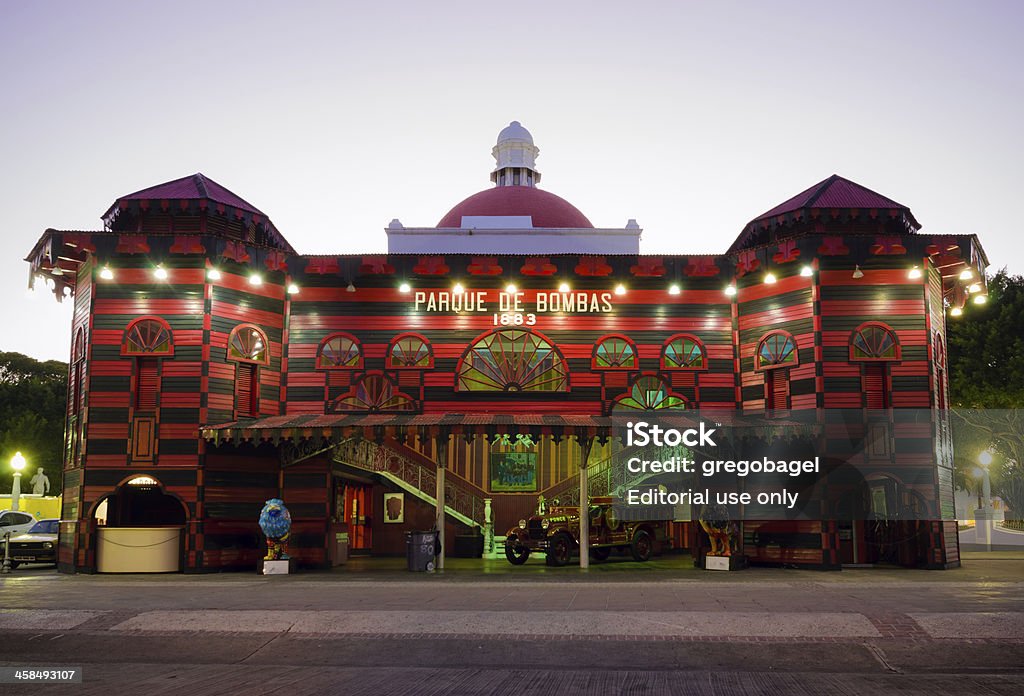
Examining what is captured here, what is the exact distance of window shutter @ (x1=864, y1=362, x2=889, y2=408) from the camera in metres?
27.5

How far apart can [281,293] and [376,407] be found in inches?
174

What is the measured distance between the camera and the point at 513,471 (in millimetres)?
36469

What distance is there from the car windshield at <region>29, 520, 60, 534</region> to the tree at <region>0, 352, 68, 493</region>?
30.9 m

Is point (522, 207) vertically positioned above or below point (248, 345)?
above

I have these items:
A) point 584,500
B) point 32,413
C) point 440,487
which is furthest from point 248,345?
point 32,413

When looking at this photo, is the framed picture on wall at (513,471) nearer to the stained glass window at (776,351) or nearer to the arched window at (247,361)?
the arched window at (247,361)

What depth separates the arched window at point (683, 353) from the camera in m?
30.1

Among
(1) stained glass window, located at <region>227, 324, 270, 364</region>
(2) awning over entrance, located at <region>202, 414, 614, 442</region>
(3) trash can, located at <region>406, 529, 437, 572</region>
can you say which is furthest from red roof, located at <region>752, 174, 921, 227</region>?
(1) stained glass window, located at <region>227, 324, 270, 364</region>

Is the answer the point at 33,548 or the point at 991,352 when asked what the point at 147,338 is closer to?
the point at 33,548

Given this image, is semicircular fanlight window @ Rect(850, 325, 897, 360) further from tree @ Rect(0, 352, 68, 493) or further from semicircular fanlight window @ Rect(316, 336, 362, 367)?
tree @ Rect(0, 352, 68, 493)

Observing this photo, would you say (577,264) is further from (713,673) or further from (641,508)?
(713,673)

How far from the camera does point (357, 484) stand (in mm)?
36156

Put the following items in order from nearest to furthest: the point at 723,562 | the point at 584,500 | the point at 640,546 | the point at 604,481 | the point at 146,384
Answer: the point at 723,562, the point at 584,500, the point at 146,384, the point at 640,546, the point at 604,481

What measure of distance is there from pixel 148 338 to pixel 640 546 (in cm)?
1527
